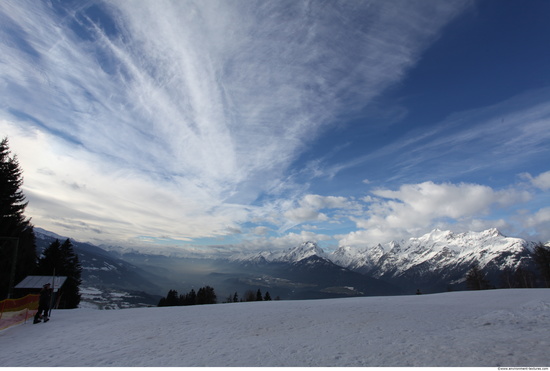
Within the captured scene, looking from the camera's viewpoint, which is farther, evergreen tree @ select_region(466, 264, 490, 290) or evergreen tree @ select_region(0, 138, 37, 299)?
evergreen tree @ select_region(466, 264, 490, 290)

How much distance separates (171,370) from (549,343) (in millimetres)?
11693

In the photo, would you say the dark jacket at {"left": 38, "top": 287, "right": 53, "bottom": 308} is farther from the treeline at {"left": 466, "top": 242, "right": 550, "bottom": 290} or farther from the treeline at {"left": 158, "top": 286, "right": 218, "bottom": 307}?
the treeline at {"left": 466, "top": 242, "right": 550, "bottom": 290}

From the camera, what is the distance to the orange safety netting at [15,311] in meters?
16.8

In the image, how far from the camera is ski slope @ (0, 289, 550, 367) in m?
8.06

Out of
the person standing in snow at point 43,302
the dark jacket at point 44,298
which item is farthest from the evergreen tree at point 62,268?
the dark jacket at point 44,298

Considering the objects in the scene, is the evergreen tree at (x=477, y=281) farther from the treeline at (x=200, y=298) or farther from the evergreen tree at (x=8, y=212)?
the evergreen tree at (x=8, y=212)

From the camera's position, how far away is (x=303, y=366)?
7875 millimetres

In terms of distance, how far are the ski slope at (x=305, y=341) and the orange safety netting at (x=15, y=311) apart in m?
2.44

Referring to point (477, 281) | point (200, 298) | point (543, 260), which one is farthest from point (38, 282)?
point (543, 260)

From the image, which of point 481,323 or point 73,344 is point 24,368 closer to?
point 73,344

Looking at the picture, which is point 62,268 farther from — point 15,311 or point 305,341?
point 305,341

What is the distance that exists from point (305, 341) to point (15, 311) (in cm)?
2076

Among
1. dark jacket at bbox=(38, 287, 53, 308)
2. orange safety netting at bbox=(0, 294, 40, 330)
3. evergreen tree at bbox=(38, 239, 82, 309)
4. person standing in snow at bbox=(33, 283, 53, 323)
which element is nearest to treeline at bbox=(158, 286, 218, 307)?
evergreen tree at bbox=(38, 239, 82, 309)

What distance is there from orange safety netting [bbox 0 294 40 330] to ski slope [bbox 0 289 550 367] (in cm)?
244
